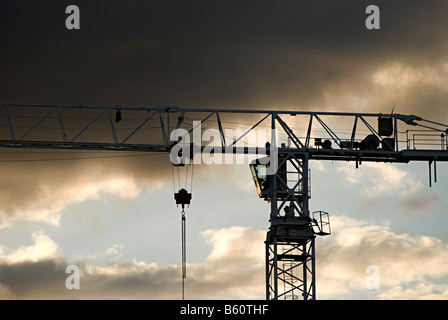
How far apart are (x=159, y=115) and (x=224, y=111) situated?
20.8 feet

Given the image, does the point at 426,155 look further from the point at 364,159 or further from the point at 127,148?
the point at 127,148

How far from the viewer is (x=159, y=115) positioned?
4547 inches

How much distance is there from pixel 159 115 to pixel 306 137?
14.5 metres
